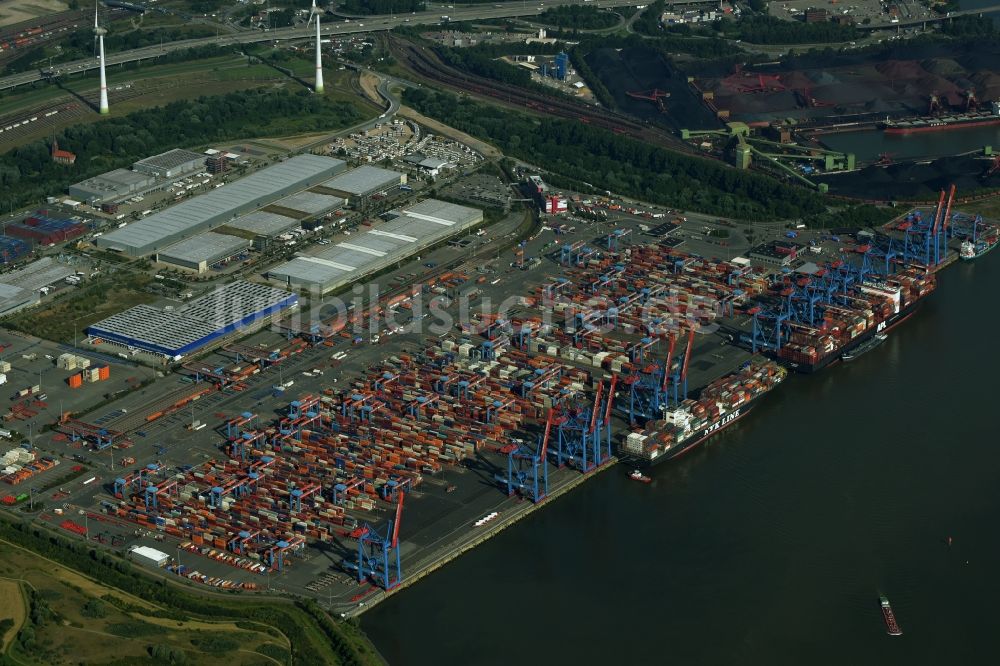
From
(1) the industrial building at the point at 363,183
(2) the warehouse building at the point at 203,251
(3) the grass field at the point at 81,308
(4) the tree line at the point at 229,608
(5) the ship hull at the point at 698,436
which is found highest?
(1) the industrial building at the point at 363,183

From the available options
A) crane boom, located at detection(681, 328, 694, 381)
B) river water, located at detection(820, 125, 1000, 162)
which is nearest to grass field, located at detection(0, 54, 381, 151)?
river water, located at detection(820, 125, 1000, 162)

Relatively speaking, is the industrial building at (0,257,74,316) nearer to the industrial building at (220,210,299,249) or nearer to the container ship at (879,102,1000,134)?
the industrial building at (220,210,299,249)

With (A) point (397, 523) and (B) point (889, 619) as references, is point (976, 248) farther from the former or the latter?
(A) point (397, 523)

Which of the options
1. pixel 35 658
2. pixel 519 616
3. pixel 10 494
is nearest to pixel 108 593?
pixel 35 658

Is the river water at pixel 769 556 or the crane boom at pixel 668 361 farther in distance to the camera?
the crane boom at pixel 668 361

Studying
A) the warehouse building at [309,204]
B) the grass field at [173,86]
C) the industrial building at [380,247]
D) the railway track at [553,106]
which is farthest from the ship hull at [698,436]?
the grass field at [173,86]

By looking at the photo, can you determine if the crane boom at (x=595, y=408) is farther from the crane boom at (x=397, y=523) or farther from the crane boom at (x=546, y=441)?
the crane boom at (x=397, y=523)

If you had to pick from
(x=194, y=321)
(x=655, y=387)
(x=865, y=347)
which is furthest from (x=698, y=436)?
(x=194, y=321)

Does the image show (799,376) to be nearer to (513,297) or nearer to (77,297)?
(513,297)
